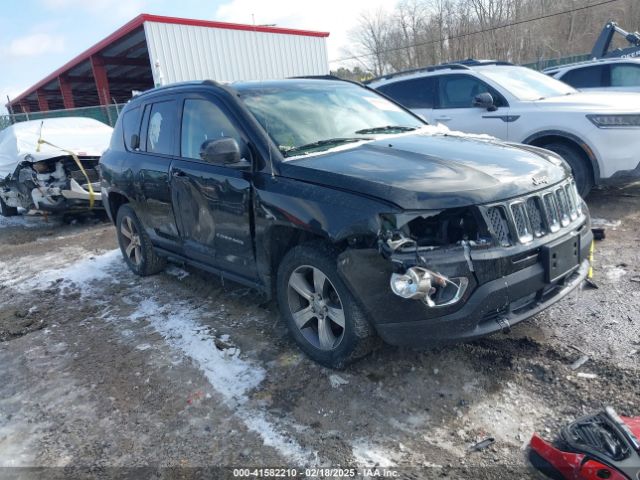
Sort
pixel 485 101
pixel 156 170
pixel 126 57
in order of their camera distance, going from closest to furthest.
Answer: pixel 156 170 < pixel 485 101 < pixel 126 57

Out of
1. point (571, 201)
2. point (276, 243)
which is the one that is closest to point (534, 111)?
point (571, 201)

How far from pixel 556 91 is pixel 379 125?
4349 millimetres

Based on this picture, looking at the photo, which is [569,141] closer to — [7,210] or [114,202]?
[114,202]

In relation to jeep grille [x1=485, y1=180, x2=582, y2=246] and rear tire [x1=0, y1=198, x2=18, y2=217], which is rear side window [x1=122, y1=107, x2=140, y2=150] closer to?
jeep grille [x1=485, y1=180, x2=582, y2=246]

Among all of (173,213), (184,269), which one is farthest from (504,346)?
(184,269)

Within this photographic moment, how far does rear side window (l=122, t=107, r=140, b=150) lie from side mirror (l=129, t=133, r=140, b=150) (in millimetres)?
24

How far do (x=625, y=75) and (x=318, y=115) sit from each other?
7.94 m

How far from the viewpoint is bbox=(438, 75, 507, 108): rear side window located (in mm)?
6868

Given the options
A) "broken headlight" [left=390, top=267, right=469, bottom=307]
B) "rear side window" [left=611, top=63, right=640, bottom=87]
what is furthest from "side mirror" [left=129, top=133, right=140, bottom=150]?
"rear side window" [left=611, top=63, right=640, bottom=87]

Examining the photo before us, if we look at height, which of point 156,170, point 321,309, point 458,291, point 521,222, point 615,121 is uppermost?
point 156,170

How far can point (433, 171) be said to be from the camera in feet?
9.66

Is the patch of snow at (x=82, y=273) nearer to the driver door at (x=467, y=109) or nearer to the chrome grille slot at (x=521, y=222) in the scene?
the chrome grille slot at (x=521, y=222)

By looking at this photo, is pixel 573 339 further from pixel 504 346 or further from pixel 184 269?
pixel 184 269

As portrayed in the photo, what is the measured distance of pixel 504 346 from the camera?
3.31 m
